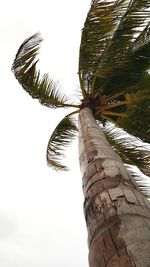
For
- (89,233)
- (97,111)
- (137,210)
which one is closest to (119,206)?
(137,210)

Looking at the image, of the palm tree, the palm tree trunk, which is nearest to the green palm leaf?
the palm tree

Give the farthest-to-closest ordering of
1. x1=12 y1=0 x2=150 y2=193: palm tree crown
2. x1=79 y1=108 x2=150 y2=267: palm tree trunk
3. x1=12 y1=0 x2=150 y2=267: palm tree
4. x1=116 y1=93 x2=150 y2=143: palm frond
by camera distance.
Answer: x1=12 y1=0 x2=150 y2=193: palm tree crown → x1=116 y1=93 x2=150 y2=143: palm frond → x1=12 y1=0 x2=150 y2=267: palm tree → x1=79 y1=108 x2=150 y2=267: palm tree trunk

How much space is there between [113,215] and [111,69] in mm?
3825

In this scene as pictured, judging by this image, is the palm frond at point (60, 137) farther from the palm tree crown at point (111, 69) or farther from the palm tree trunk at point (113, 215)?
the palm tree trunk at point (113, 215)

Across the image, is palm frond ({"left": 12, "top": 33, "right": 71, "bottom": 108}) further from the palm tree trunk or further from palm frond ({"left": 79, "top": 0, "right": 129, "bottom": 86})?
the palm tree trunk

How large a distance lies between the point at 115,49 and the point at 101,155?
2991 mm

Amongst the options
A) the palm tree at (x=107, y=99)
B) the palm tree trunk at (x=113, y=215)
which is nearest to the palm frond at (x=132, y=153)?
the palm tree at (x=107, y=99)

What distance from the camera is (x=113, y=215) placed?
166 centimetres

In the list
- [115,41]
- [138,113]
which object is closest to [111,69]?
[115,41]

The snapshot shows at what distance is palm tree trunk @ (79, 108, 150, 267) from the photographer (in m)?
1.34

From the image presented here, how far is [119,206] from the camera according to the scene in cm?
174

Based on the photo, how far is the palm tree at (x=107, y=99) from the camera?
80.0 inches

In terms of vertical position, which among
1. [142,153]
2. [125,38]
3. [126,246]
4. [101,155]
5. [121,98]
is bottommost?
[126,246]

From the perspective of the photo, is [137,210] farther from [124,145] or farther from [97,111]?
[124,145]
